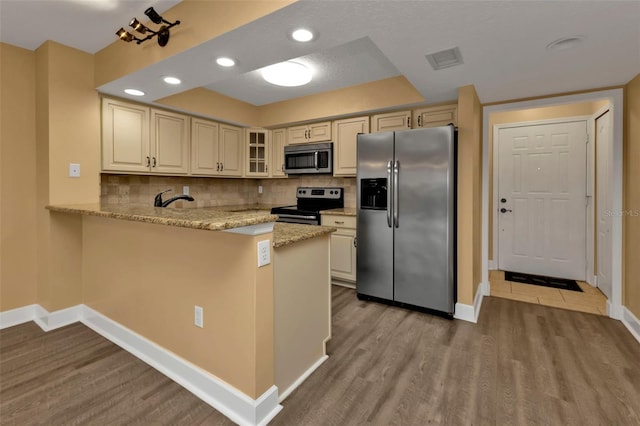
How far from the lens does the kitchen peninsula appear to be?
1.50 metres

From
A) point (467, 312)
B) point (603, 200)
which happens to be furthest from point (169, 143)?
point (603, 200)

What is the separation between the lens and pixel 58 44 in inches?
98.9

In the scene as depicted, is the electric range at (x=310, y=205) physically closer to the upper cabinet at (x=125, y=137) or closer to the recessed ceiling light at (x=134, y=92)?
the upper cabinet at (x=125, y=137)

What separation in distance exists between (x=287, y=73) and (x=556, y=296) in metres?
3.64

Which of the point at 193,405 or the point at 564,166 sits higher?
the point at 564,166

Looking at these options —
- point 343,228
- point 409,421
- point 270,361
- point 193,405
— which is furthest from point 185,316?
point 343,228

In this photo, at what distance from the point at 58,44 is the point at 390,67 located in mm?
2875

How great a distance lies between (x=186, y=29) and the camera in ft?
6.48

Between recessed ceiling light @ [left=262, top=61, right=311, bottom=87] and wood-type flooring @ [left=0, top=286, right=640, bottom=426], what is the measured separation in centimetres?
219

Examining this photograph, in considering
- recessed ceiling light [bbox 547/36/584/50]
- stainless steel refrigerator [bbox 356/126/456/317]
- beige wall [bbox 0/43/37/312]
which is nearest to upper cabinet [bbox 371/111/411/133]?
stainless steel refrigerator [bbox 356/126/456/317]

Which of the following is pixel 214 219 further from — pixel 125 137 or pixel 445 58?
pixel 125 137

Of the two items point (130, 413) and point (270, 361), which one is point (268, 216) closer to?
point (270, 361)

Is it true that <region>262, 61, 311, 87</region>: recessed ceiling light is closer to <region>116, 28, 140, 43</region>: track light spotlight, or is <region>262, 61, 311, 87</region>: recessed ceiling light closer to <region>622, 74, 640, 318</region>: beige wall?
<region>116, 28, 140, 43</region>: track light spotlight

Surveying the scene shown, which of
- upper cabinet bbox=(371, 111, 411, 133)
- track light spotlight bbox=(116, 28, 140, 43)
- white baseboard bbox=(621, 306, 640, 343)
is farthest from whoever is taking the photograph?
upper cabinet bbox=(371, 111, 411, 133)
